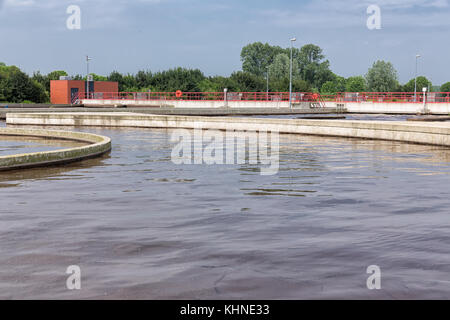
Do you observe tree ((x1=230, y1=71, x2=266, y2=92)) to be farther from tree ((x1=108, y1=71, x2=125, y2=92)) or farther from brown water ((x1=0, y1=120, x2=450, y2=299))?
brown water ((x1=0, y1=120, x2=450, y2=299))

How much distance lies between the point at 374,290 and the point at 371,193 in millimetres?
5523

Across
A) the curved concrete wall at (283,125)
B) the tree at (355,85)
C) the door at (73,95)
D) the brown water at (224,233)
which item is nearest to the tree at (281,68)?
the tree at (355,85)

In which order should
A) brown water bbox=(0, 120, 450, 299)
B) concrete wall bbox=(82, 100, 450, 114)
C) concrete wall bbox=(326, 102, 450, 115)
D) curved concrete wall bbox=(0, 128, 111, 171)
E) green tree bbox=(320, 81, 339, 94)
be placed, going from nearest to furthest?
brown water bbox=(0, 120, 450, 299)
curved concrete wall bbox=(0, 128, 111, 171)
concrete wall bbox=(326, 102, 450, 115)
concrete wall bbox=(82, 100, 450, 114)
green tree bbox=(320, 81, 339, 94)

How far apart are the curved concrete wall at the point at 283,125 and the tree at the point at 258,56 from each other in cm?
14268

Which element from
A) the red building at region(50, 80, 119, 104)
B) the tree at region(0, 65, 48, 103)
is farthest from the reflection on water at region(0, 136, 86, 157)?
the red building at region(50, 80, 119, 104)

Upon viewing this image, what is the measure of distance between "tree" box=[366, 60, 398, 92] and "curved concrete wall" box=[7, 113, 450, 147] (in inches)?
4348

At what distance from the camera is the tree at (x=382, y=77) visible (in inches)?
5310

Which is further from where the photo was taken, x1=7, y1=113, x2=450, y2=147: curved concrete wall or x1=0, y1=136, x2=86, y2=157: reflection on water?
x1=7, y1=113, x2=450, y2=147: curved concrete wall

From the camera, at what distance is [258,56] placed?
175375mm

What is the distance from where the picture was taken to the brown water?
204 inches

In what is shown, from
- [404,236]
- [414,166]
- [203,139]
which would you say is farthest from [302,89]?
[404,236]

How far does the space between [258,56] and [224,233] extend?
171630mm

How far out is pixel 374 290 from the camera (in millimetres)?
5059
